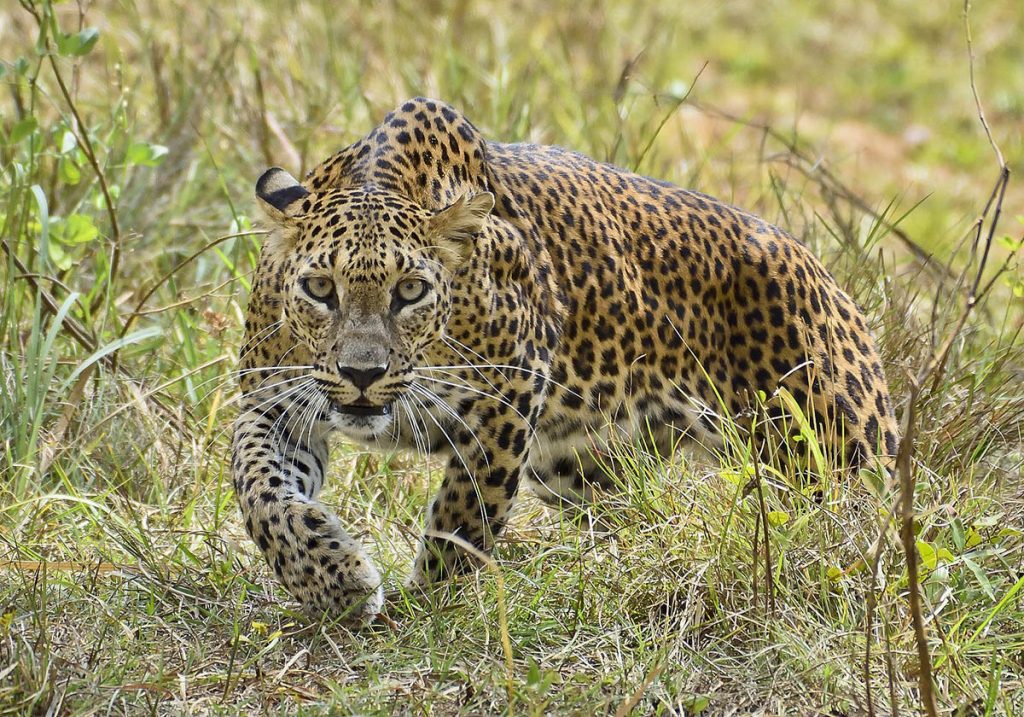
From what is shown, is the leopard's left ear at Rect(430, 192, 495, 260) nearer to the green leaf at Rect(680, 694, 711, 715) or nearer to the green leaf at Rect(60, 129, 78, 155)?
the green leaf at Rect(680, 694, 711, 715)

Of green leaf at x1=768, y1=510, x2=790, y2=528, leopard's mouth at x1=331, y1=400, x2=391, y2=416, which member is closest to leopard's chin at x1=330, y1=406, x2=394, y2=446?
leopard's mouth at x1=331, y1=400, x2=391, y2=416

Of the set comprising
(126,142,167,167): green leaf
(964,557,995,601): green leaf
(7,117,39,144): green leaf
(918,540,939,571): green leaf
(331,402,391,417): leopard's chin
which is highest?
(7,117,39,144): green leaf

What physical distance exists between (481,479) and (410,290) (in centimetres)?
79

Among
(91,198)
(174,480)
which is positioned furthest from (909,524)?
(91,198)

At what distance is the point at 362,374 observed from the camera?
5.32 meters

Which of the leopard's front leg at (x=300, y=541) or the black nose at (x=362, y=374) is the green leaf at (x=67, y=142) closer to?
the leopard's front leg at (x=300, y=541)

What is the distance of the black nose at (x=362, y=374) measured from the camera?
209 inches

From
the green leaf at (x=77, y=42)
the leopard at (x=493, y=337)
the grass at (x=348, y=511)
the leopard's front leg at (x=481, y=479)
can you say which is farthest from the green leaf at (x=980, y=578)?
the green leaf at (x=77, y=42)

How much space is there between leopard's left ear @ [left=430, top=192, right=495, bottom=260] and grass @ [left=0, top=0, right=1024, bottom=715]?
1.03 meters

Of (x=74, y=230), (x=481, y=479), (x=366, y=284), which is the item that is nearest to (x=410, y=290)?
(x=366, y=284)

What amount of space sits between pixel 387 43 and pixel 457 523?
20.3 ft

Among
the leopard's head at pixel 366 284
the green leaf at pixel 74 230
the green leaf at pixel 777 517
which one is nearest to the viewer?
the green leaf at pixel 777 517

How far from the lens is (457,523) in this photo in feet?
19.0

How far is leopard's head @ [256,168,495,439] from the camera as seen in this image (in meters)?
5.37
